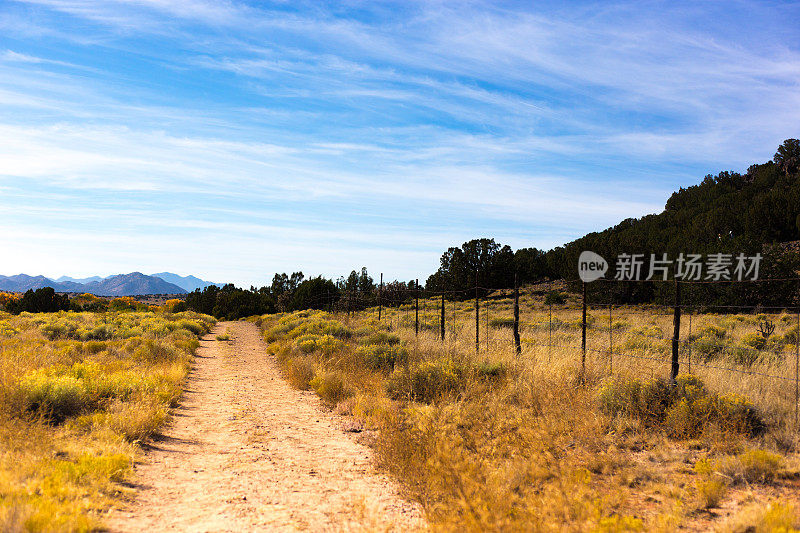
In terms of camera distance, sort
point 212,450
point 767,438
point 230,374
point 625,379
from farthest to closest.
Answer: point 230,374 → point 625,379 → point 212,450 → point 767,438

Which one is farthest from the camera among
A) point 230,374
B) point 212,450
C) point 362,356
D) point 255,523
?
point 230,374

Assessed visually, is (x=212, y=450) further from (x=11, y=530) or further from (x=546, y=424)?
(x=546, y=424)

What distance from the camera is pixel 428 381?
10.4 meters

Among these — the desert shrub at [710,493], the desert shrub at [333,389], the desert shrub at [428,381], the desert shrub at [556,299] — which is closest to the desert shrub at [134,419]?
the desert shrub at [333,389]

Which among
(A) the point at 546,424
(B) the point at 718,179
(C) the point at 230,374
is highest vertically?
(B) the point at 718,179

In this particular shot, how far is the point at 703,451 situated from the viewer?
6.52 m

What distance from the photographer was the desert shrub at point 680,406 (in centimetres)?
710

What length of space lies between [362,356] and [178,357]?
7.38 m

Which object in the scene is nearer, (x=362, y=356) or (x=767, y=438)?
(x=767, y=438)

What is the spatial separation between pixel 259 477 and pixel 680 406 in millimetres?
6534

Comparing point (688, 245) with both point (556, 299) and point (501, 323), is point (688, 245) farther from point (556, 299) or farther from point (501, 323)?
point (501, 323)

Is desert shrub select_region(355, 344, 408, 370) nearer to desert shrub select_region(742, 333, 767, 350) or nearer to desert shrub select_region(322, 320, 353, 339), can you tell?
desert shrub select_region(322, 320, 353, 339)

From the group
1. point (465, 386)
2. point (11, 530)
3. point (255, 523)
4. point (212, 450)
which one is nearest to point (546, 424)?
point (465, 386)

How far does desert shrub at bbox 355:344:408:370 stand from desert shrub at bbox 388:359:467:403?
184cm
